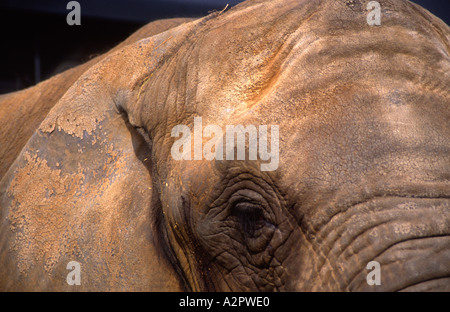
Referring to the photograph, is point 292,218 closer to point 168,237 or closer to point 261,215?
point 261,215

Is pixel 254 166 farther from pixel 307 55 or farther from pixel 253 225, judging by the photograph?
pixel 307 55

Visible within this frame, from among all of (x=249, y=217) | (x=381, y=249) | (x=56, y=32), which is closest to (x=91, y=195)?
(x=249, y=217)

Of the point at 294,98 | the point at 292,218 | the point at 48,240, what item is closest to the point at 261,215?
the point at 292,218

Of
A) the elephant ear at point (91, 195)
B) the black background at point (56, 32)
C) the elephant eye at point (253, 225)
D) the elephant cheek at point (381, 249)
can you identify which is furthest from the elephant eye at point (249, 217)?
the black background at point (56, 32)

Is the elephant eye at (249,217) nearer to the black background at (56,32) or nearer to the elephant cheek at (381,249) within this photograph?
the elephant cheek at (381,249)

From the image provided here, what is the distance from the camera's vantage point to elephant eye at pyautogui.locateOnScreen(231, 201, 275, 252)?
1.16 metres

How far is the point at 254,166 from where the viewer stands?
1.16m

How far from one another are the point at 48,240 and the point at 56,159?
240 mm

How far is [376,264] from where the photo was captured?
3.32ft

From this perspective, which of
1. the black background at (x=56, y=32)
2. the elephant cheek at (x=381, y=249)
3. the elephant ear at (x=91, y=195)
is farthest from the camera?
the black background at (x=56, y=32)

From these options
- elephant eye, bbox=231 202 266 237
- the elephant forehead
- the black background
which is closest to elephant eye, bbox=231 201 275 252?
elephant eye, bbox=231 202 266 237

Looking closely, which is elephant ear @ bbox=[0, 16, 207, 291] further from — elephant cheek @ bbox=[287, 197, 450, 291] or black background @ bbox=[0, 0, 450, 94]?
black background @ bbox=[0, 0, 450, 94]

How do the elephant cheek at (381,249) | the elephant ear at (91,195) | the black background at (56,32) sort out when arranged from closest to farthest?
the elephant cheek at (381,249) → the elephant ear at (91,195) → the black background at (56,32)

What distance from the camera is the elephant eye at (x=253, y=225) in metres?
1.16
